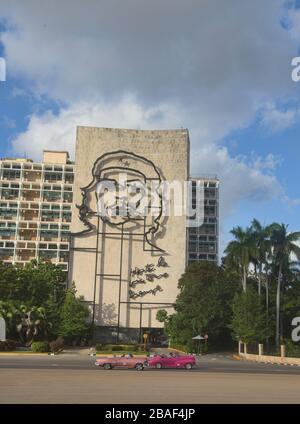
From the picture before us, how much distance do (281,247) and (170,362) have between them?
109 ft

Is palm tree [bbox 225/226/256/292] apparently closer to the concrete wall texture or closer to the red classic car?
the concrete wall texture

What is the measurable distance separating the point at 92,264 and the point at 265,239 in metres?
28.3

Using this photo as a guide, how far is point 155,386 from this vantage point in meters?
22.2

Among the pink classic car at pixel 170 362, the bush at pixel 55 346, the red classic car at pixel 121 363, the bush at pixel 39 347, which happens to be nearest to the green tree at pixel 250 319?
the bush at pixel 55 346

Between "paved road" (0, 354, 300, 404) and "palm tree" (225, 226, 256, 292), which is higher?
"palm tree" (225, 226, 256, 292)

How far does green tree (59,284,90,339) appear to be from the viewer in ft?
224

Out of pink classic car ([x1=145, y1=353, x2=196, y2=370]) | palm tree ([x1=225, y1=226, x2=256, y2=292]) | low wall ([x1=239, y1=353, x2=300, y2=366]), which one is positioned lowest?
low wall ([x1=239, y1=353, x2=300, y2=366])

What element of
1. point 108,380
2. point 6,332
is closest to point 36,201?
point 6,332

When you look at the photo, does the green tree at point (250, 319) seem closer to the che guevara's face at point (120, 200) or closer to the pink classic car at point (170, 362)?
the pink classic car at point (170, 362)

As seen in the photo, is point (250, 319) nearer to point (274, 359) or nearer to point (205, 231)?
point (274, 359)

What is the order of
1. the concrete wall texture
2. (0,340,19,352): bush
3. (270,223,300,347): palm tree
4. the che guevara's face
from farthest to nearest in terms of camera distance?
the che guevara's face, the concrete wall texture, (270,223,300,347): palm tree, (0,340,19,352): bush

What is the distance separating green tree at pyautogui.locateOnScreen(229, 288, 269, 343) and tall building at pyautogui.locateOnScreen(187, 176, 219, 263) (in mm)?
70743

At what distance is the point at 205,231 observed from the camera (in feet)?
436

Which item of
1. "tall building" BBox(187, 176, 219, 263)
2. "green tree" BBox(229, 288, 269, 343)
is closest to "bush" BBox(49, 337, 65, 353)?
"green tree" BBox(229, 288, 269, 343)
